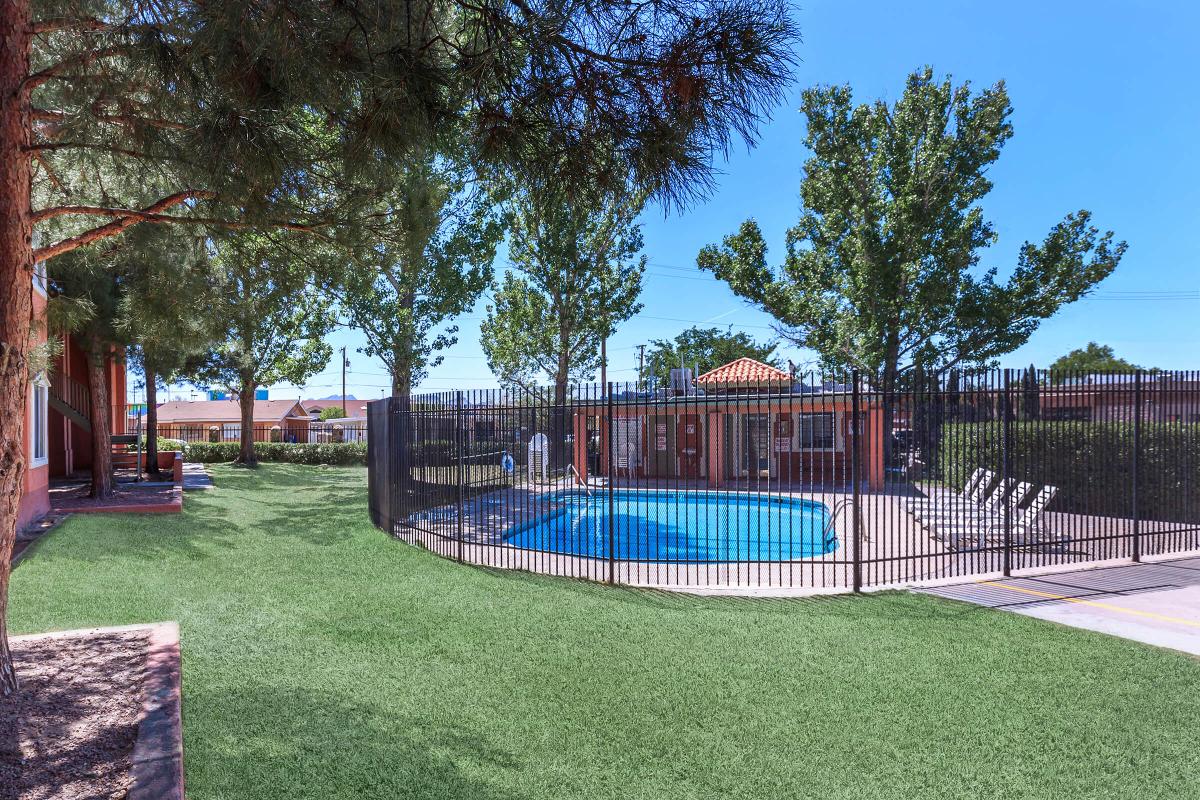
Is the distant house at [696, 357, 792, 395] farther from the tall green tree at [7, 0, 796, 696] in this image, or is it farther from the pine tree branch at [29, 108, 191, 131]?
the pine tree branch at [29, 108, 191, 131]

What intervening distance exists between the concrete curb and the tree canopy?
71.4 ft

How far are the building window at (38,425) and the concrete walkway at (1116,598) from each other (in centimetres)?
1328

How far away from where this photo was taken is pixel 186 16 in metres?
3.22

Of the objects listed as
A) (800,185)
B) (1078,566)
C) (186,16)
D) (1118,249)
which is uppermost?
(800,185)

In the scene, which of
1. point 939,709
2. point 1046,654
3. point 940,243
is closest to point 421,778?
point 939,709

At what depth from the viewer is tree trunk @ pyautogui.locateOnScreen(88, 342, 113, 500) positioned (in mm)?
13109

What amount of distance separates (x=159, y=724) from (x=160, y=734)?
0.40ft

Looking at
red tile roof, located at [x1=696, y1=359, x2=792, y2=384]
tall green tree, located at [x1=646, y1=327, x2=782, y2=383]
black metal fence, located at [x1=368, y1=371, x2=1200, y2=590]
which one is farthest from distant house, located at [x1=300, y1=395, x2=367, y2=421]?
black metal fence, located at [x1=368, y1=371, x2=1200, y2=590]

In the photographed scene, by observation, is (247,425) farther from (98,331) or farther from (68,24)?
(68,24)

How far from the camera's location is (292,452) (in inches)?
1138

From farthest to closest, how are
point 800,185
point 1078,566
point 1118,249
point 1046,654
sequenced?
1. point 800,185
2. point 1118,249
3. point 1078,566
4. point 1046,654

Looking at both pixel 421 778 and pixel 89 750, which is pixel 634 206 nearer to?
pixel 421 778

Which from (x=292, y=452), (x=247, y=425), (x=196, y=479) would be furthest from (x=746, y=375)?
(x=292, y=452)

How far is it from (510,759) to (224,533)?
8.80 meters
